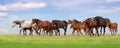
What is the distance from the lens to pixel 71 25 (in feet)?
147

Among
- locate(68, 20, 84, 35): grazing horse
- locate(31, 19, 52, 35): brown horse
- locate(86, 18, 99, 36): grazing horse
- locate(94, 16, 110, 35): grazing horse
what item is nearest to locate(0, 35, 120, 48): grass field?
locate(86, 18, 99, 36): grazing horse

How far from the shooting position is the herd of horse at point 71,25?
40875 mm

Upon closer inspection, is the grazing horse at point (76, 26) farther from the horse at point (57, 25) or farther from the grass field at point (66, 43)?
the grass field at point (66, 43)

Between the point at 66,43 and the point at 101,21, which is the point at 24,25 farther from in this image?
the point at 66,43

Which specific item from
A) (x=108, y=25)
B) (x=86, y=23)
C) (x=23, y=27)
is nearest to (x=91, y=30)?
(x=86, y=23)

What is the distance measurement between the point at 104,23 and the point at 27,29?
1119 cm

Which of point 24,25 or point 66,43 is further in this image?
point 24,25

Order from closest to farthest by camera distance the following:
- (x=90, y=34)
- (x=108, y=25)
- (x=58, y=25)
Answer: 1. (x=90, y=34)
2. (x=108, y=25)
3. (x=58, y=25)

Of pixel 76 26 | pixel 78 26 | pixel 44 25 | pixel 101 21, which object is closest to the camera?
pixel 101 21

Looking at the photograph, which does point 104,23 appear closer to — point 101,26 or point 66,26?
point 101,26

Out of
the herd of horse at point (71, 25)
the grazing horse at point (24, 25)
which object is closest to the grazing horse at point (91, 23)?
the herd of horse at point (71, 25)

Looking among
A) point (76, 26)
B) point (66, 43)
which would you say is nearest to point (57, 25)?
point (76, 26)

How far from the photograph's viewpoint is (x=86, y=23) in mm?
41000

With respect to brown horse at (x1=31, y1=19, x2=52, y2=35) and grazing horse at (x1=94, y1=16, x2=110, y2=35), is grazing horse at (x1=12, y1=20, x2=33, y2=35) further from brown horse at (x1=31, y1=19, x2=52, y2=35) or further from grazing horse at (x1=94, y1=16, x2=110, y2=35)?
grazing horse at (x1=94, y1=16, x2=110, y2=35)
